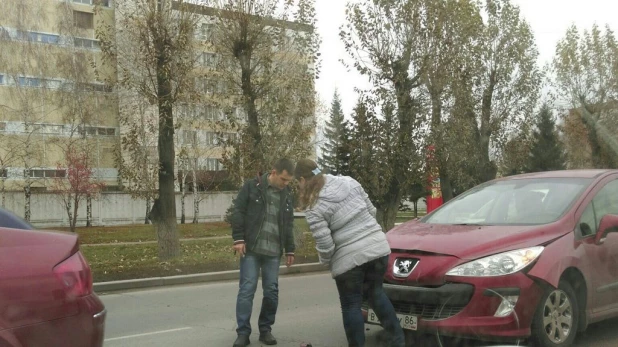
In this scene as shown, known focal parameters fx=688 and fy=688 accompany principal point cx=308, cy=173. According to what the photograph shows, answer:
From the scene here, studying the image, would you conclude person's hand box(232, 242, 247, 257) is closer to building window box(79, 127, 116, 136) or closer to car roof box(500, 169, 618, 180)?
car roof box(500, 169, 618, 180)

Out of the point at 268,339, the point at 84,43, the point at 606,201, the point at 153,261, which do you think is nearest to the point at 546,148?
the point at 84,43

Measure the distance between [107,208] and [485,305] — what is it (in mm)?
39563

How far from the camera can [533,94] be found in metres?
35.4

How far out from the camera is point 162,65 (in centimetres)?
1500

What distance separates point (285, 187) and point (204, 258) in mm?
9003

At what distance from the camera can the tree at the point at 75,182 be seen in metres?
35.9

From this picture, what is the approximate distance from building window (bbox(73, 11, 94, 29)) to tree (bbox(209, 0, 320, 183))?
2316cm

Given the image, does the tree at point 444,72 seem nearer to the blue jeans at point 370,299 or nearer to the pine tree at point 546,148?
the blue jeans at point 370,299

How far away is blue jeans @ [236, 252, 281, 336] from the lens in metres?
6.75

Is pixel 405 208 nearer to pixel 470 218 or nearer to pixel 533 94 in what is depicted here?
pixel 533 94

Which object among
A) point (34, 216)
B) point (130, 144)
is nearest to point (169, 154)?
point (130, 144)

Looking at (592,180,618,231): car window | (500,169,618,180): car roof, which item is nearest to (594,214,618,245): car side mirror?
(592,180,618,231): car window

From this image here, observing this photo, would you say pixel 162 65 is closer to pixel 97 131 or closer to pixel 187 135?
pixel 187 135

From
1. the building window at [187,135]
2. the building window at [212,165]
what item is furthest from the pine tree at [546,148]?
the building window at [187,135]
